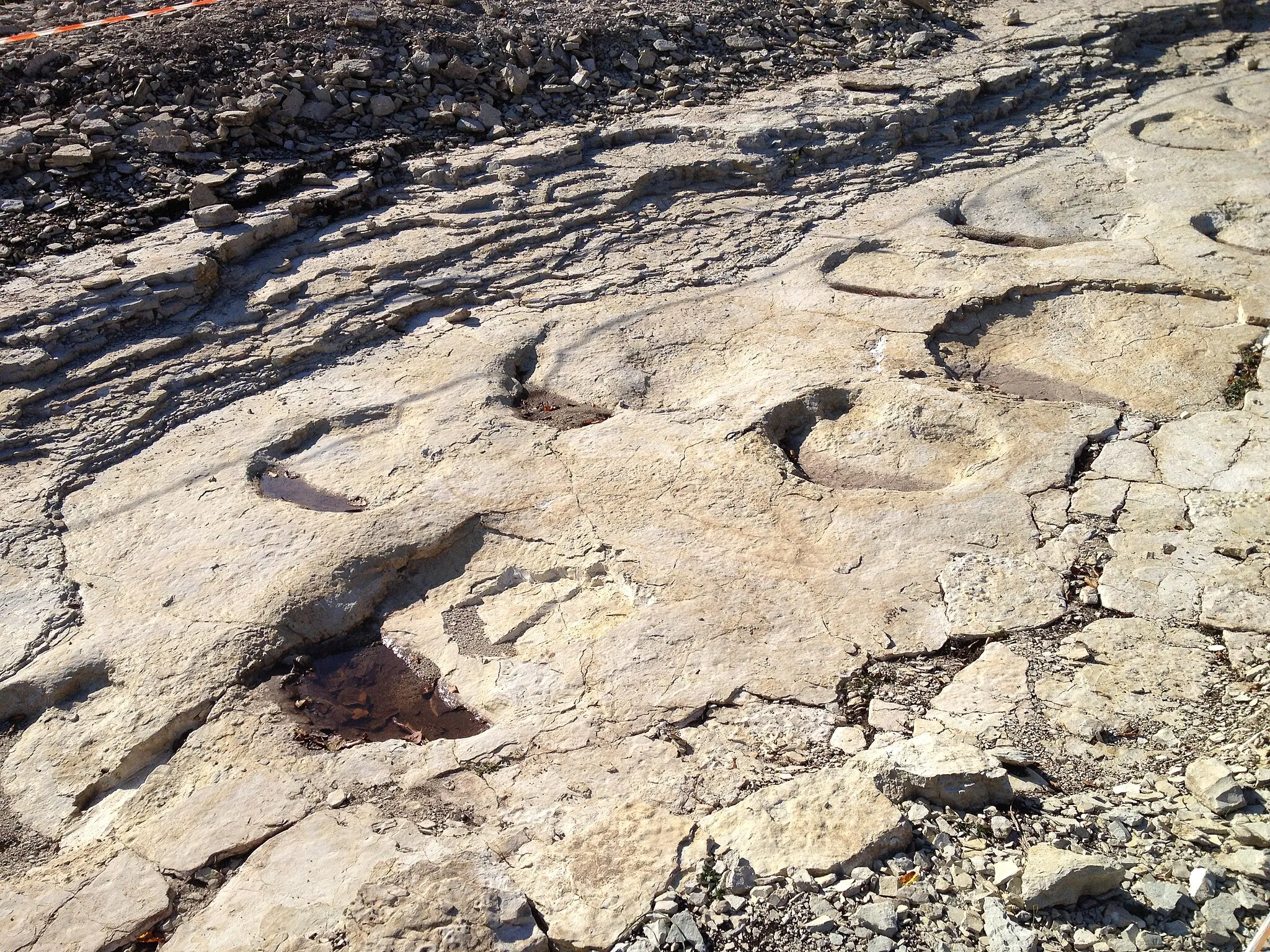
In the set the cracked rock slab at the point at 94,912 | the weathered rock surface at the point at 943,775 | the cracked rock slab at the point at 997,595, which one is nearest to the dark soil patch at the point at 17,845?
the cracked rock slab at the point at 94,912

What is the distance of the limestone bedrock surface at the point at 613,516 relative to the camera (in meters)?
2.63

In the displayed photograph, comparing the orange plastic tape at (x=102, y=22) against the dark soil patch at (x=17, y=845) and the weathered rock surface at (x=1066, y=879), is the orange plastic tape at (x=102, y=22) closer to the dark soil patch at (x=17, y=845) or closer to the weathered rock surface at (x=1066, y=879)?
the dark soil patch at (x=17, y=845)

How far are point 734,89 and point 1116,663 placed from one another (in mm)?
5770

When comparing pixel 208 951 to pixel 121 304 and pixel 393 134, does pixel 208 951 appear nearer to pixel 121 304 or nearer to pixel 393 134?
pixel 121 304

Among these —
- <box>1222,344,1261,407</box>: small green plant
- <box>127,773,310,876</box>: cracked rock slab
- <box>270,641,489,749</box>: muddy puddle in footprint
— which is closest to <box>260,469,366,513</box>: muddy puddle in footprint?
<box>270,641,489,749</box>: muddy puddle in footprint

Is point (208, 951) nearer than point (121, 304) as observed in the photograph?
Yes

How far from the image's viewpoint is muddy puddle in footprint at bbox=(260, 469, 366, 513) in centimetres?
410

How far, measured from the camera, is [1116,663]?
114 inches

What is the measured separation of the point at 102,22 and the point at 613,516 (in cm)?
629

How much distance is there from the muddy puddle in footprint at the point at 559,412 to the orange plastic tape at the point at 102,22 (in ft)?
16.2

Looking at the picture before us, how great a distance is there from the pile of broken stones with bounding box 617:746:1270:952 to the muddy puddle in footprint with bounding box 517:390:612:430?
234 cm

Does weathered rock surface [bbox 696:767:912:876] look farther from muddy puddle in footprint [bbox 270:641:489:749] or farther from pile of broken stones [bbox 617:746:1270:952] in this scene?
muddy puddle in footprint [bbox 270:641:489:749]

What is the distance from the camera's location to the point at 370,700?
11.0 feet

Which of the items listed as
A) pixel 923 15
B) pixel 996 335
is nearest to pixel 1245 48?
pixel 923 15
